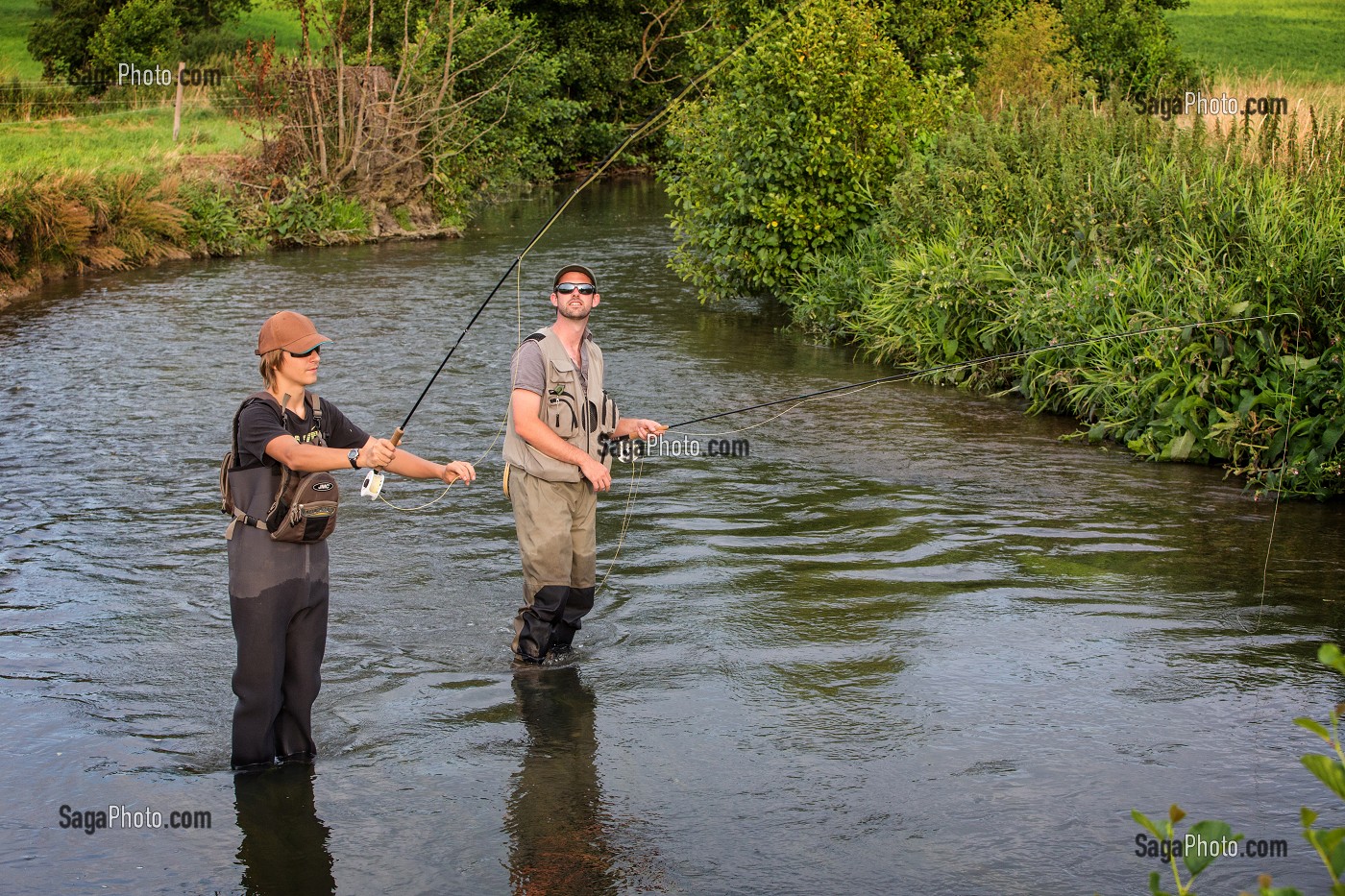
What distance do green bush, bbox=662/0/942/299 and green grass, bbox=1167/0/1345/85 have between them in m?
28.5

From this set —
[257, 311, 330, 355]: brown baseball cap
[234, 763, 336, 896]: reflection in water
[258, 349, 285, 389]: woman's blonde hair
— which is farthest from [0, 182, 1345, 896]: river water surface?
[257, 311, 330, 355]: brown baseball cap

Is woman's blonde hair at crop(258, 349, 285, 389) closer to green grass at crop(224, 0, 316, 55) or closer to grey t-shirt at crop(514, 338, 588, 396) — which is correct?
grey t-shirt at crop(514, 338, 588, 396)

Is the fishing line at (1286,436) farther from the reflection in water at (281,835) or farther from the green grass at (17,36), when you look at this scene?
the green grass at (17,36)

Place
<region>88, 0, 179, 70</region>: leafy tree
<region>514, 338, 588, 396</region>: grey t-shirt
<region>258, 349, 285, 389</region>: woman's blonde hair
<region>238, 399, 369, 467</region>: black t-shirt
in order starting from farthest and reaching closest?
<region>88, 0, 179, 70</region>: leafy tree
<region>514, 338, 588, 396</region>: grey t-shirt
<region>258, 349, 285, 389</region>: woman's blonde hair
<region>238, 399, 369, 467</region>: black t-shirt

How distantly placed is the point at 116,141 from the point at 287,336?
22866 millimetres

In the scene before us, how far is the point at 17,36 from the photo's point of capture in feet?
151

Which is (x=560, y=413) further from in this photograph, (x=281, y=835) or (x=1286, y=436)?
(x=1286, y=436)

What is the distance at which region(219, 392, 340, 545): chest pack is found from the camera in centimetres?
491

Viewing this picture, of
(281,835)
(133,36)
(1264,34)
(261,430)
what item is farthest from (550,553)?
(1264,34)

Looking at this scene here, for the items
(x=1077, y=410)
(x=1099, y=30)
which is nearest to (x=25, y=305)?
(x=1077, y=410)

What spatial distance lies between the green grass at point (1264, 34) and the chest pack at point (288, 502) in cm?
4019

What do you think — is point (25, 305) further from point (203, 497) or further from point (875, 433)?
point (875, 433)

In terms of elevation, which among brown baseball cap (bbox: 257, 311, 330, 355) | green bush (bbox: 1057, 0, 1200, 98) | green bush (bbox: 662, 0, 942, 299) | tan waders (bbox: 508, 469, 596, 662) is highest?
green bush (bbox: 1057, 0, 1200, 98)

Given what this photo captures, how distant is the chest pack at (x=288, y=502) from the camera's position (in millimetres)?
4910
